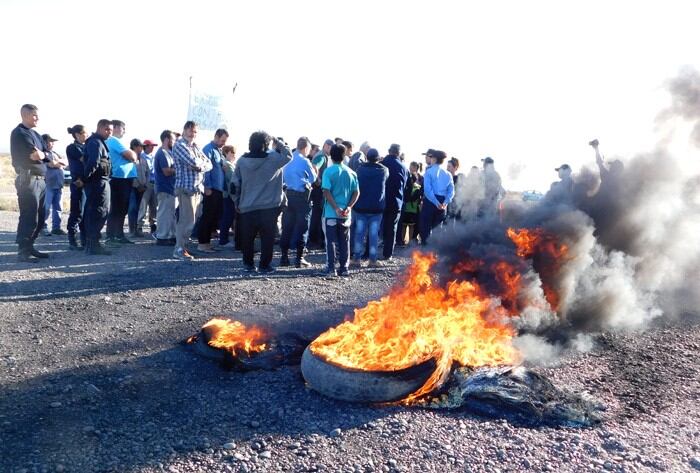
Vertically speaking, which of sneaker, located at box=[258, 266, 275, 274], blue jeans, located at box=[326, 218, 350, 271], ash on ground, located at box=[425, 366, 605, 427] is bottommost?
ash on ground, located at box=[425, 366, 605, 427]

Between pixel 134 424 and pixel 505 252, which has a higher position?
pixel 505 252

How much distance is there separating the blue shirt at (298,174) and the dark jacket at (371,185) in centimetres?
97

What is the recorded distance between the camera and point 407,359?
4.37 meters

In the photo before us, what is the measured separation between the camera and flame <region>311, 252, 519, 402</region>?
441 centimetres

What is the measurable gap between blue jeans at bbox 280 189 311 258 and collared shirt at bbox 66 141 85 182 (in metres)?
4.01

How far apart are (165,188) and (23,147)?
2818 mm

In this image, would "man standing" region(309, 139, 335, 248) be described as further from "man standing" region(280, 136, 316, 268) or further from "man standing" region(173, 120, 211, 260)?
"man standing" region(173, 120, 211, 260)

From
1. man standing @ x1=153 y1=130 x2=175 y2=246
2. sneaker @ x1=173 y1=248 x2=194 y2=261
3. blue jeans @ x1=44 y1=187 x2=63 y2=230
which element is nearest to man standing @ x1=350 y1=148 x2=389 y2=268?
sneaker @ x1=173 y1=248 x2=194 y2=261

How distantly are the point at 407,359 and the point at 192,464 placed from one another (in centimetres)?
193

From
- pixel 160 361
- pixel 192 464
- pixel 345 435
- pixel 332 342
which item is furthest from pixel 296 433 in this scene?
pixel 160 361

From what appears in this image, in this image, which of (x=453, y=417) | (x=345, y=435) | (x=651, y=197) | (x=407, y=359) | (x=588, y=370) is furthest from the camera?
(x=651, y=197)

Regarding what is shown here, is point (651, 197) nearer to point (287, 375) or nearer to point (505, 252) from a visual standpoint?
point (505, 252)

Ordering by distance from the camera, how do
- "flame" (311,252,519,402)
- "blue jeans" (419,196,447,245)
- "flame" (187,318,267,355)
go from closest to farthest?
1. "flame" (311,252,519,402)
2. "flame" (187,318,267,355)
3. "blue jeans" (419,196,447,245)

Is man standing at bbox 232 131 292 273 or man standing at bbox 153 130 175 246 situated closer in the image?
man standing at bbox 232 131 292 273
